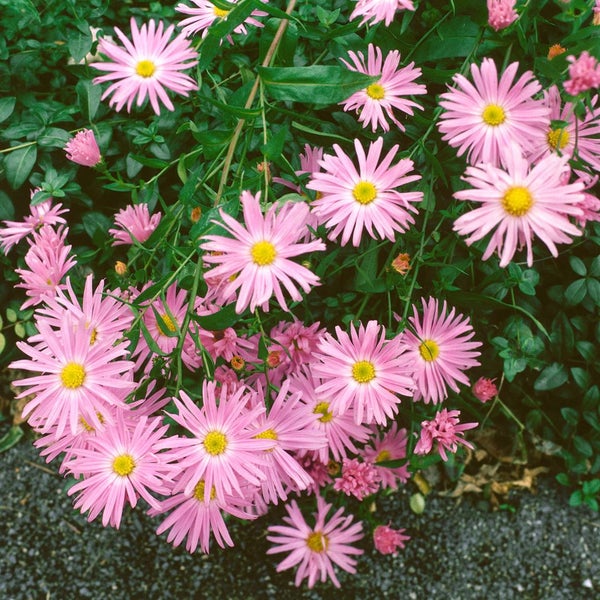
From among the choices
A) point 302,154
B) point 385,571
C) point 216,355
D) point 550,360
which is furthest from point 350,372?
point 385,571

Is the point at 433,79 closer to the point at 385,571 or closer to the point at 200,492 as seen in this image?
the point at 200,492

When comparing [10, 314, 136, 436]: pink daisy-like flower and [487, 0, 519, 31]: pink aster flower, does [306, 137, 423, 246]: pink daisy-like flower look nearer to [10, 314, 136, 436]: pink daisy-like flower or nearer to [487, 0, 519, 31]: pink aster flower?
[487, 0, 519, 31]: pink aster flower

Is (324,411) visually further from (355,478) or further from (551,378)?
(551,378)

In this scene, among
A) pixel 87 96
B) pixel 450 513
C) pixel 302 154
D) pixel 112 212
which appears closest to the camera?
pixel 302 154

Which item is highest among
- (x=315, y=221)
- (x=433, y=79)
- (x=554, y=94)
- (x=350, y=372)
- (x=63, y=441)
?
(x=433, y=79)

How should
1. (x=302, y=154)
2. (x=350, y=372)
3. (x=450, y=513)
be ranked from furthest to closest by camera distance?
(x=450, y=513) → (x=302, y=154) → (x=350, y=372)
